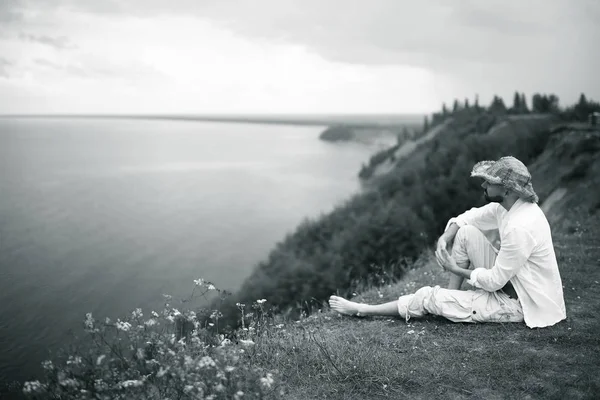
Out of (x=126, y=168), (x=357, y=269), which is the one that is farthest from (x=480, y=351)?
(x=126, y=168)

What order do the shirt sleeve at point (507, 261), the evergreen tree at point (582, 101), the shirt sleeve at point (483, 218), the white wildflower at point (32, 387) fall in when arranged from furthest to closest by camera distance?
the evergreen tree at point (582, 101) → the shirt sleeve at point (483, 218) → the shirt sleeve at point (507, 261) → the white wildflower at point (32, 387)

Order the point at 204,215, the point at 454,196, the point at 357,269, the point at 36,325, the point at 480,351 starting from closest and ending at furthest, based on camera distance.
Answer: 1. the point at 480,351
2. the point at 36,325
3. the point at 357,269
4. the point at 454,196
5. the point at 204,215

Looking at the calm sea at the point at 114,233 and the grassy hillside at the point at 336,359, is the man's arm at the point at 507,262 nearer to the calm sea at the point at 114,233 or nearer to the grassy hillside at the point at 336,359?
the grassy hillside at the point at 336,359

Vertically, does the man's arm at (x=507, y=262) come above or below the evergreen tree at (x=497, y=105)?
below

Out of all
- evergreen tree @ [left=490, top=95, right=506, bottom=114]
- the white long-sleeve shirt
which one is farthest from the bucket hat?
evergreen tree @ [left=490, top=95, right=506, bottom=114]

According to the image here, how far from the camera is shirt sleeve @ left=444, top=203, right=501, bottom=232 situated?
5.27m

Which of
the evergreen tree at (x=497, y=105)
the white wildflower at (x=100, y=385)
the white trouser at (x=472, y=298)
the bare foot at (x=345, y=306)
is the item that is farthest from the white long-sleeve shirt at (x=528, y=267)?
the evergreen tree at (x=497, y=105)

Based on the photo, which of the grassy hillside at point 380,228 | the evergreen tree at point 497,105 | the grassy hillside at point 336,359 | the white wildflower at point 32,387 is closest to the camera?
the white wildflower at point 32,387

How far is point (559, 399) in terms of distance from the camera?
3766 mm

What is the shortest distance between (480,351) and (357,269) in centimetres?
1785

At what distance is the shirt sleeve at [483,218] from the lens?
5268 millimetres

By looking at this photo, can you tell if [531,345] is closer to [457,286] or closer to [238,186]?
[457,286]

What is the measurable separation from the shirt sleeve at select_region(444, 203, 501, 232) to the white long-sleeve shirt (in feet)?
0.33

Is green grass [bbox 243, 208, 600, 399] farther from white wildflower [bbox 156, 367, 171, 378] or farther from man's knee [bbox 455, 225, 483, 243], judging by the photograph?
white wildflower [bbox 156, 367, 171, 378]
